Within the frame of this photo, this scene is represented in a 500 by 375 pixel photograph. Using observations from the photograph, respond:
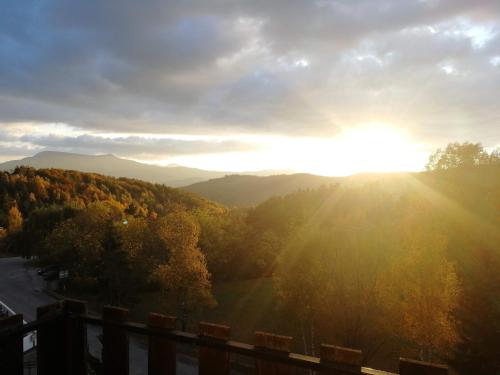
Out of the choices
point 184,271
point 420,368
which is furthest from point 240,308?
point 420,368

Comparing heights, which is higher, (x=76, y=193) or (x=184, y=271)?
(x=76, y=193)

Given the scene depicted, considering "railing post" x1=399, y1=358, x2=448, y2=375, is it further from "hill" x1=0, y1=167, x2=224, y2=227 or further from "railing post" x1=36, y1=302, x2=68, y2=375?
"hill" x1=0, y1=167, x2=224, y2=227

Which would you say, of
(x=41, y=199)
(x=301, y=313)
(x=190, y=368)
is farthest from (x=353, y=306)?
(x=41, y=199)

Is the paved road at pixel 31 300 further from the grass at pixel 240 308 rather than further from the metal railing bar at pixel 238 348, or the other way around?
the metal railing bar at pixel 238 348

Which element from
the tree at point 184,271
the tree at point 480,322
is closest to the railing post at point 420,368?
the tree at point 480,322

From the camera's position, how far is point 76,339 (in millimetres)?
4426

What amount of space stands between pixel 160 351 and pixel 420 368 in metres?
2.42

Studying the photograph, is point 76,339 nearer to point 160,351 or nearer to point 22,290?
point 160,351

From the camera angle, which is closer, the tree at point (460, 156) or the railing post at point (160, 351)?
the railing post at point (160, 351)

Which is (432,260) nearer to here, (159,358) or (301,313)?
(301,313)

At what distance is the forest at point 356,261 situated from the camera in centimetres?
2227

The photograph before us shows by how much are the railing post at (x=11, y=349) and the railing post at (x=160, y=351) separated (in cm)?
127

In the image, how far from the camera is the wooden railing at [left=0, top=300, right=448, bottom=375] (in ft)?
10.7

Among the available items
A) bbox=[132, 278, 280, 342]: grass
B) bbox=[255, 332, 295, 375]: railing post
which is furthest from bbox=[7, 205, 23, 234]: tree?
bbox=[255, 332, 295, 375]: railing post
